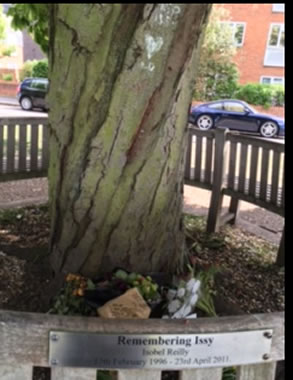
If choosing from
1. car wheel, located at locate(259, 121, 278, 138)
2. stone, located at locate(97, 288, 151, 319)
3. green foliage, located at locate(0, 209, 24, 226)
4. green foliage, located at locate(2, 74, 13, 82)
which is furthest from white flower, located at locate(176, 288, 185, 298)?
green foliage, located at locate(2, 74, 13, 82)

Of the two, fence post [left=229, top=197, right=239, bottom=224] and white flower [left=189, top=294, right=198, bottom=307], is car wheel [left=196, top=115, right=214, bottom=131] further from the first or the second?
white flower [left=189, top=294, right=198, bottom=307]

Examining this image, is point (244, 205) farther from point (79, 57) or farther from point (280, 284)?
point (79, 57)

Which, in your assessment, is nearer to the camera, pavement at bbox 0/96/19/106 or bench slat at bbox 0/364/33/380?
bench slat at bbox 0/364/33/380

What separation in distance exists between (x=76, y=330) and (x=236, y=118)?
60.4ft

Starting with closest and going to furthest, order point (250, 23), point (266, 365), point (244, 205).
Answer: point (266, 365), point (244, 205), point (250, 23)

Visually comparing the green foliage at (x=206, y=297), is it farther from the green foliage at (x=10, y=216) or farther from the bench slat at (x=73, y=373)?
the green foliage at (x=10, y=216)

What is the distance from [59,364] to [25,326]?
0.14 metres

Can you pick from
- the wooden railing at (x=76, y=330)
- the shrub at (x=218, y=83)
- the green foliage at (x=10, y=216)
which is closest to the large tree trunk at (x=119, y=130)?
the wooden railing at (x=76, y=330)

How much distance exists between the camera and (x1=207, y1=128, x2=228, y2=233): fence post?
15.9 ft

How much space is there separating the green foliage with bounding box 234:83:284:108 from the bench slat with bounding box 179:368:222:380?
23746mm

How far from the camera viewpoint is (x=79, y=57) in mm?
2266

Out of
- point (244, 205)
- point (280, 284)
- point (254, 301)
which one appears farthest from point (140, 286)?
point (244, 205)

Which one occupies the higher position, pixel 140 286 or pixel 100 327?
pixel 100 327

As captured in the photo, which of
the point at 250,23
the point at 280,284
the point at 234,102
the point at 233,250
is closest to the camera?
the point at 280,284
